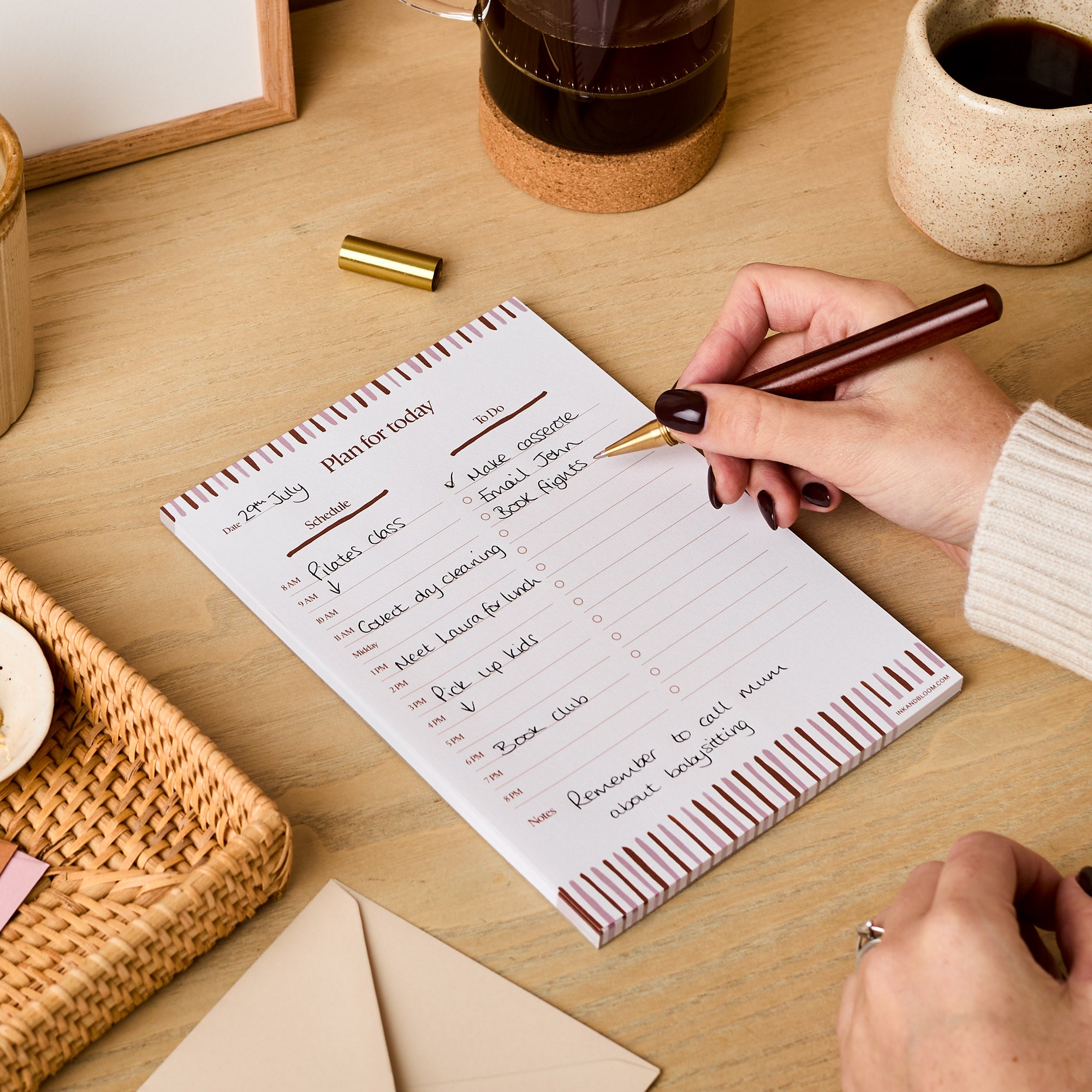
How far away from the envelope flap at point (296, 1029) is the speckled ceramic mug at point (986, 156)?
24.2 inches

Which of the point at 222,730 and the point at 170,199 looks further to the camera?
the point at 170,199

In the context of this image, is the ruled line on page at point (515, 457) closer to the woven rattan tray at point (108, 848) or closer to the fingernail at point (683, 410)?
the fingernail at point (683, 410)

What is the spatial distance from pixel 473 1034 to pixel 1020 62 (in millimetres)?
723

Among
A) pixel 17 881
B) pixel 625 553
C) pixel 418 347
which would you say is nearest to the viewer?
pixel 17 881

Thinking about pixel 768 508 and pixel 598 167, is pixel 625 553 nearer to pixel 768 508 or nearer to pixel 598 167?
pixel 768 508

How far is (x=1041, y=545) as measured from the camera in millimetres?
622

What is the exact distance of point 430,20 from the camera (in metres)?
0.95

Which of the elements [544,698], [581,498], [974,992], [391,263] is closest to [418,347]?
[391,263]

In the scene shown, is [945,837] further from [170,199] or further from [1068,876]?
[170,199]

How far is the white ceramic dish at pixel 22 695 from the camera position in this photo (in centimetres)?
59

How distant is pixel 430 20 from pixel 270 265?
0.96 feet

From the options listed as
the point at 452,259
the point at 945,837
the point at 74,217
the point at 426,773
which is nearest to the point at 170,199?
the point at 74,217

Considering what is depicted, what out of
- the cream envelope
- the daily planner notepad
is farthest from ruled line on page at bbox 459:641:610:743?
the cream envelope

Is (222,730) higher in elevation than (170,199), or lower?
lower
